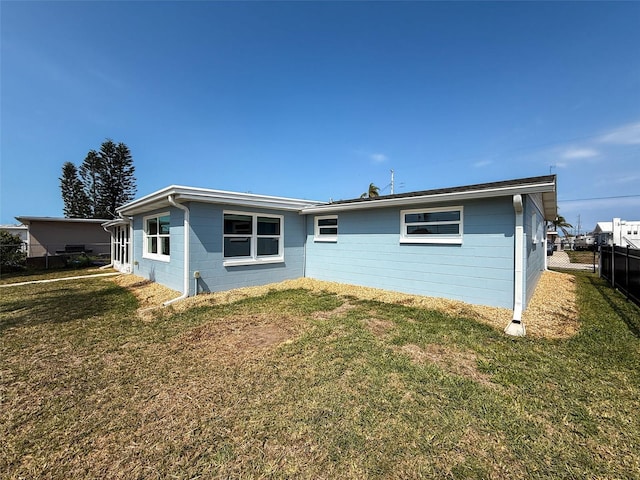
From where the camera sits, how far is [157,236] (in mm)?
9664

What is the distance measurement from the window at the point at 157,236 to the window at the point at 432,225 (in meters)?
7.35

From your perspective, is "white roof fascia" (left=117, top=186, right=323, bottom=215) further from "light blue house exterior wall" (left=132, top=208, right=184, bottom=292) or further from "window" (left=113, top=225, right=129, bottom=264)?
"window" (left=113, top=225, right=129, bottom=264)

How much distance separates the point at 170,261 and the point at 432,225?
25.9 ft

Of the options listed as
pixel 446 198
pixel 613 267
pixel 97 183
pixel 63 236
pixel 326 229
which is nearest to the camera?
pixel 446 198

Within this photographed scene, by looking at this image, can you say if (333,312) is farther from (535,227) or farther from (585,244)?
(585,244)

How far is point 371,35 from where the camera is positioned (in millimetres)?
10078

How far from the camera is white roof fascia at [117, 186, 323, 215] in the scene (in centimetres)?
721

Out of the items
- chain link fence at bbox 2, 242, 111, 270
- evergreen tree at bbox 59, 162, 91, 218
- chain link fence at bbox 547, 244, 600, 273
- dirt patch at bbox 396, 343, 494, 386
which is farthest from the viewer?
evergreen tree at bbox 59, 162, 91, 218

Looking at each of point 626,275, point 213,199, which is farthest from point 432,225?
point 626,275

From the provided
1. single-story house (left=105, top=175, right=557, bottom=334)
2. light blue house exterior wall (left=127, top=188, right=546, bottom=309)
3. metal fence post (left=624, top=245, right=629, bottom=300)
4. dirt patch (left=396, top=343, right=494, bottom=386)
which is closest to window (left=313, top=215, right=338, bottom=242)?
Result: single-story house (left=105, top=175, right=557, bottom=334)

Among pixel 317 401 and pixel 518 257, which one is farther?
pixel 518 257

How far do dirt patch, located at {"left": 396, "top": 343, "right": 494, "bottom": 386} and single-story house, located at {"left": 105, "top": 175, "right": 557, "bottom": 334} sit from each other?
1.70 meters

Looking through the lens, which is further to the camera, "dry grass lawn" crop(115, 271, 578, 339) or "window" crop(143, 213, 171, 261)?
"window" crop(143, 213, 171, 261)

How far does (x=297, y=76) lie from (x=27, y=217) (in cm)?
1861
